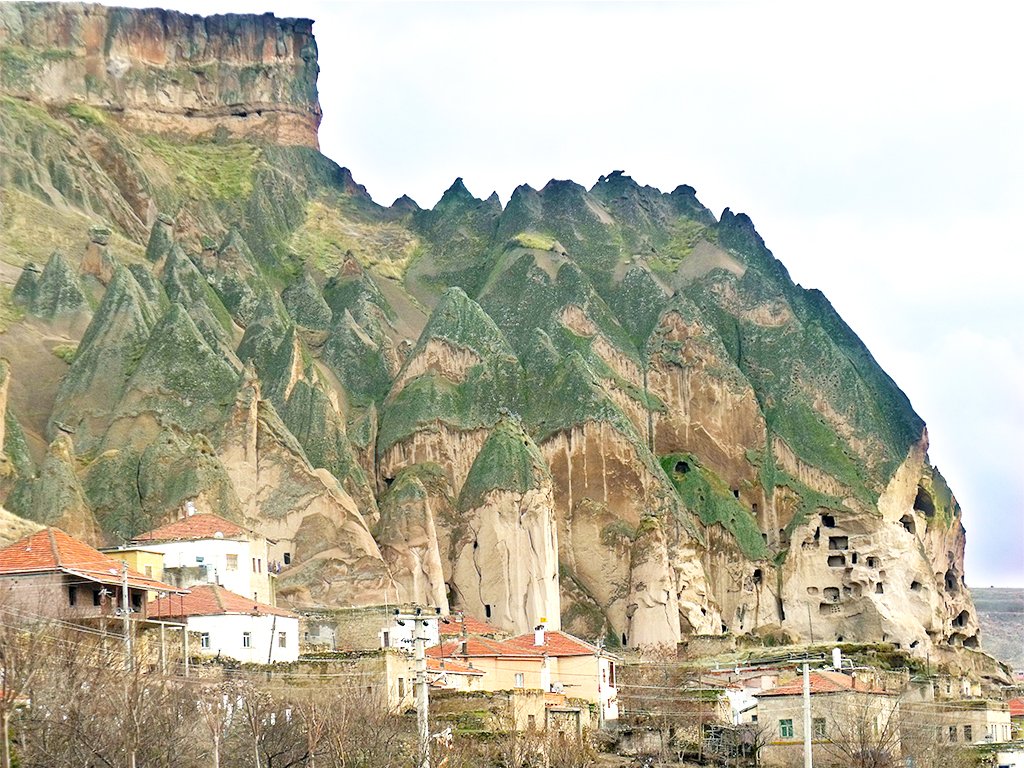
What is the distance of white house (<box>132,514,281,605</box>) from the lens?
107250 millimetres

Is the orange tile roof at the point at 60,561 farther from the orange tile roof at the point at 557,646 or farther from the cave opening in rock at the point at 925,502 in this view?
the cave opening in rock at the point at 925,502

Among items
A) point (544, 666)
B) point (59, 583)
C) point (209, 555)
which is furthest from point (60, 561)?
point (544, 666)

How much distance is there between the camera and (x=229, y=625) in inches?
3723

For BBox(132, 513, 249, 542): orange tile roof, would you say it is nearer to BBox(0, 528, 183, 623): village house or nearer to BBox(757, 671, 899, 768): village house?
BBox(0, 528, 183, 623): village house

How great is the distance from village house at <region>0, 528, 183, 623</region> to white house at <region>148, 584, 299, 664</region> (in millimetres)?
1945

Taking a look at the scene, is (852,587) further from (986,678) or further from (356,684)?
(356,684)

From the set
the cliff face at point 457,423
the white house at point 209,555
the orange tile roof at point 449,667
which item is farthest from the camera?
the cliff face at point 457,423

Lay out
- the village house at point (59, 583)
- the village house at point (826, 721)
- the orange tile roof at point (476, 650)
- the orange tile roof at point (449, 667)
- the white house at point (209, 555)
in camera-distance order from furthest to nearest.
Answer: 1. the orange tile roof at point (476, 650)
2. the white house at point (209, 555)
3. the orange tile roof at point (449, 667)
4. the village house at point (826, 721)
5. the village house at point (59, 583)

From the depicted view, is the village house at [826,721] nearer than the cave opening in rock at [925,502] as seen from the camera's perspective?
Yes

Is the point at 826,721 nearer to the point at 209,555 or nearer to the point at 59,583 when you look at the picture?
the point at 209,555

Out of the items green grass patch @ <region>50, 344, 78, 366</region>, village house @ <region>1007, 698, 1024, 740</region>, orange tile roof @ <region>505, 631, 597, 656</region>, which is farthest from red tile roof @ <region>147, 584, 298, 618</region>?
green grass patch @ <region>50, 344, 78, 366</region>

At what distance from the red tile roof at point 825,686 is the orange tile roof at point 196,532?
25827 mm

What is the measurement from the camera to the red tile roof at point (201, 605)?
9381 cm

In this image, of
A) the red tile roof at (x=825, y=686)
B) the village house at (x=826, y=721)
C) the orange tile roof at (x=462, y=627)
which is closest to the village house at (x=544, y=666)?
the orange tile roof at (x=462, y=627)
